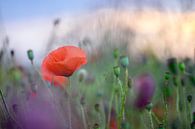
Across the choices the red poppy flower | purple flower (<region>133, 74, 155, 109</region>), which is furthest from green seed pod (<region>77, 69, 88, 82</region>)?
the red poppy flower

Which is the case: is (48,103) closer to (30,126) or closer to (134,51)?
(30,126)

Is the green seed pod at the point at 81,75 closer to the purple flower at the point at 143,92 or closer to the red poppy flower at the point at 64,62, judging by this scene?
the purple flower at the point at 143,92

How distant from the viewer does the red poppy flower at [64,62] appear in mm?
1307

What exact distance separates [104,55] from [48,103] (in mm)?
1860

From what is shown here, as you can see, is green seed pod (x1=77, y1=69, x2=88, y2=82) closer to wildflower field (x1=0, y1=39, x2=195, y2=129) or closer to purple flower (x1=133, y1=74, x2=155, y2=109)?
wildflower field (x1=0, y1=39, x2=195, y2=129)

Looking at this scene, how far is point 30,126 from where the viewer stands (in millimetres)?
1068

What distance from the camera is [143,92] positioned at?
164 cm

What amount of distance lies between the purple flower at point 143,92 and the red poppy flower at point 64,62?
0.29 m

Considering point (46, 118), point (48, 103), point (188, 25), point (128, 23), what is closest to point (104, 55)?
point (128, 23)

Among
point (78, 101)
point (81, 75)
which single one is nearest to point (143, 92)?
point (78, 101)

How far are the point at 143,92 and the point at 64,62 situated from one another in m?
0.42

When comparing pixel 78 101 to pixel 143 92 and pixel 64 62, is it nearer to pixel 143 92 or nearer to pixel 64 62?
pixel 143 92

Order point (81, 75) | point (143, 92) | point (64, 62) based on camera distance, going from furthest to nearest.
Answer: point (81, 75) < point (143, 92) < point (64, 62)

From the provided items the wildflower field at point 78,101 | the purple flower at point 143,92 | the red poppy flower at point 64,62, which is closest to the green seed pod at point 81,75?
the wildflower field at point 78,101
